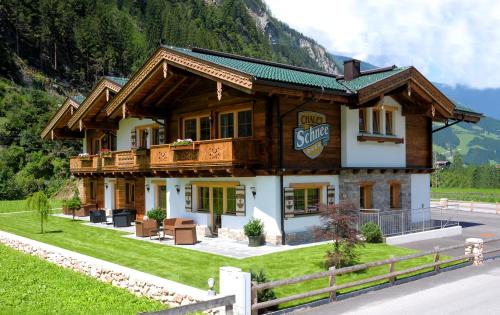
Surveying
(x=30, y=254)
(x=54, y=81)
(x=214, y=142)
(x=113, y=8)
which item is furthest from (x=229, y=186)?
(x=113, y=8)

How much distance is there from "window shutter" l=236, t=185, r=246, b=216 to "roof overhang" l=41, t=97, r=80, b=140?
15.4m

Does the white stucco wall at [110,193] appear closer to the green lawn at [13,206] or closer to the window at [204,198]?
the green lawn at [13,206]

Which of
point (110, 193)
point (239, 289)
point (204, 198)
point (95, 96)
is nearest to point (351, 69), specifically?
point (204, 198)

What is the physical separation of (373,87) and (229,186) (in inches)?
264

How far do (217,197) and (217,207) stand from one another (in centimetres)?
41

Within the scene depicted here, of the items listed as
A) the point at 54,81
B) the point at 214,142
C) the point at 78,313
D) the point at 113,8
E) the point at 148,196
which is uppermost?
the point at 113,8

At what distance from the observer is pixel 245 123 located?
1855 cm

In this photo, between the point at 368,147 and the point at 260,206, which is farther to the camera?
the point at 368,147

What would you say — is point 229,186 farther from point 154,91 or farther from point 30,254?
point 30,254

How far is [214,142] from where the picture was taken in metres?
17.5

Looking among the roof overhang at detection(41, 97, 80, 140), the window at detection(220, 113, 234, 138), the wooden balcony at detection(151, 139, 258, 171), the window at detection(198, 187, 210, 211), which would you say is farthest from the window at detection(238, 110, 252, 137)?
the roof overhang at detection(41, 97, 80, 140)

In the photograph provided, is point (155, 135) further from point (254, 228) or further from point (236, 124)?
point (254, 228)

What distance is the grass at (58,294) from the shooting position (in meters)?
11.1

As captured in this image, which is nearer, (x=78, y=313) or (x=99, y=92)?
(x=78, y=313)
